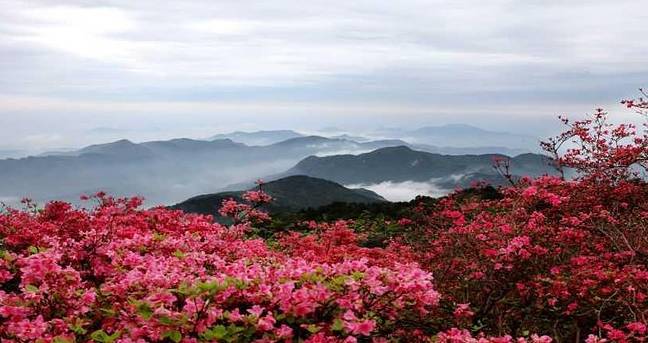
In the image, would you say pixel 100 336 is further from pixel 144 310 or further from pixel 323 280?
pixel 323 280

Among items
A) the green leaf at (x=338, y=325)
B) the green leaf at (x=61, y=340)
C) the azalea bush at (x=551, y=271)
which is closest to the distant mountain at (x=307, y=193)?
the azalea bush at (x=551, y=271)

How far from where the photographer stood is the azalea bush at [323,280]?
4.80 meters

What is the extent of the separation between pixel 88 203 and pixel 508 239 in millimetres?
9292

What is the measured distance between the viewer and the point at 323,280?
17.3 feet

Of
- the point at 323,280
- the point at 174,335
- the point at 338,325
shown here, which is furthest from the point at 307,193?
the point at 174,335

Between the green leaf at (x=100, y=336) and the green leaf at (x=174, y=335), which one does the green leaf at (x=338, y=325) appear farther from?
the green leaf at (x=100, y=336)

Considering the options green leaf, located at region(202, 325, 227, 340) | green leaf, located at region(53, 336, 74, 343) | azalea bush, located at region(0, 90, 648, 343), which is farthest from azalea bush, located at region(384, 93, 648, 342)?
green leaf, located at region(53, 336, 74, 343)

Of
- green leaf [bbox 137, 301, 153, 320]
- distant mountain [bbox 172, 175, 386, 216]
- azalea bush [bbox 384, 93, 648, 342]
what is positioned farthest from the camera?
distant mountain [bbox 172, 175, 386, 216]

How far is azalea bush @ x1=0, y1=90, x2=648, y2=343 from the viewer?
15.8 feet

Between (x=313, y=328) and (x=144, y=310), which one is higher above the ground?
(x=144, y=310)

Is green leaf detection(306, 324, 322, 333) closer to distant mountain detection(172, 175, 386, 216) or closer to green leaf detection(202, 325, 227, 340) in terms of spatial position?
green leaf detection(202, 325, 227, 340)

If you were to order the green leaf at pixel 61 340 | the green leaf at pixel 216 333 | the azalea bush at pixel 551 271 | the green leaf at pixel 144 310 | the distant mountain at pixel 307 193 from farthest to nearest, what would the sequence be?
the distant mountain at pixel 307 193, the azalea bush at pixel 551 271, the green leaf at pixel 144 310, the green leaf at pixel 61 340, the green leaf at pixel 216 333

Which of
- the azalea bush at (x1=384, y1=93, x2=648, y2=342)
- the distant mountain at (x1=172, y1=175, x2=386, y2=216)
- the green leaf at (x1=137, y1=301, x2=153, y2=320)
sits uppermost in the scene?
the green leaf at (x1=137, y1=301, x2=153, y2=320)

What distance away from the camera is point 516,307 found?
7914 mm
